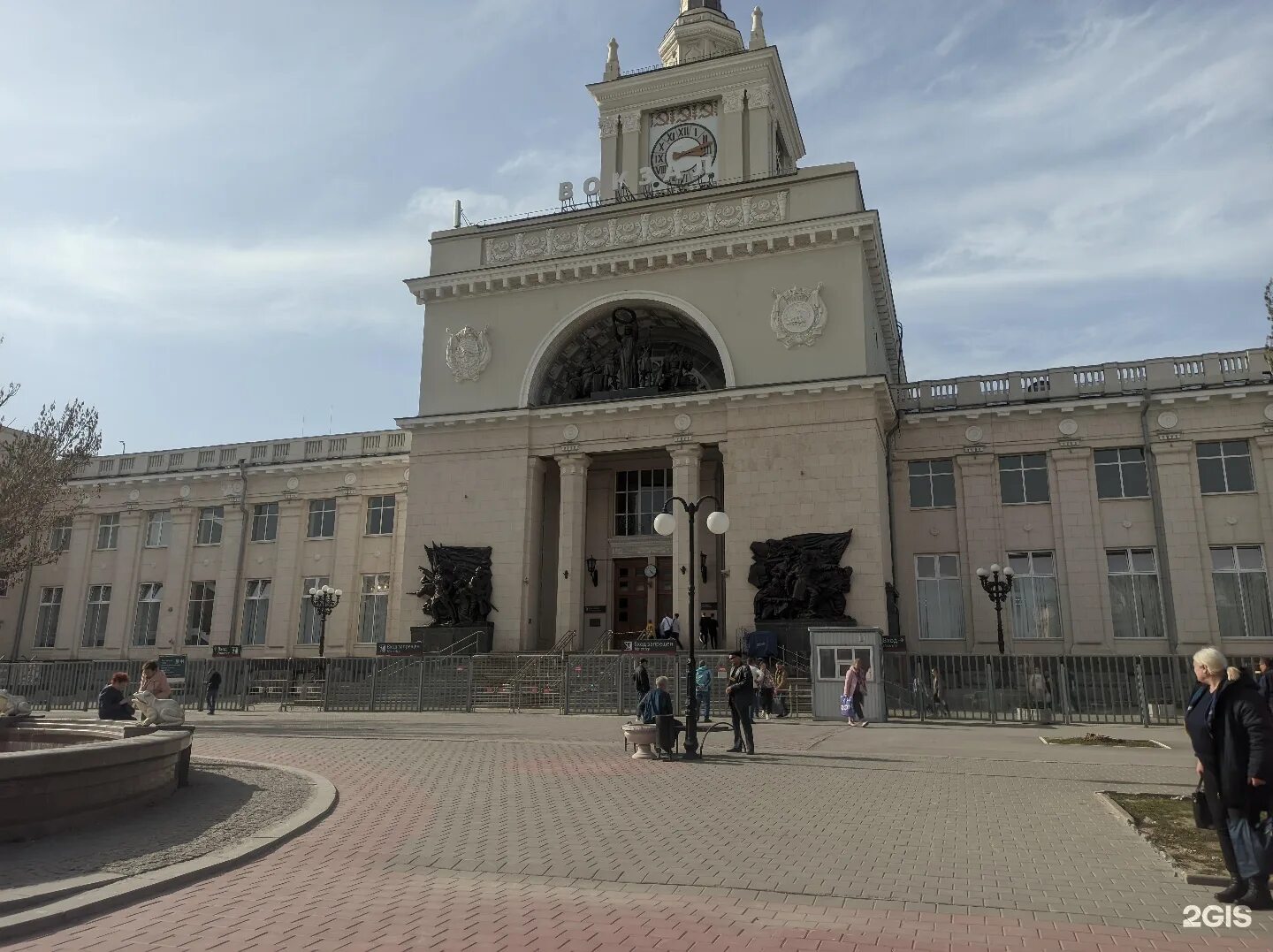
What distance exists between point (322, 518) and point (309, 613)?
14.8ft

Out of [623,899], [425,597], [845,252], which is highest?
[845,252]

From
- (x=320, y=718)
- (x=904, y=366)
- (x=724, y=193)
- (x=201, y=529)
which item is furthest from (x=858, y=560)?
(x=201, y=529)

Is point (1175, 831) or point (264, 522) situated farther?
point (264, 522)

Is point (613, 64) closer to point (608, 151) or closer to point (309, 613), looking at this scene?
point (608, 151)

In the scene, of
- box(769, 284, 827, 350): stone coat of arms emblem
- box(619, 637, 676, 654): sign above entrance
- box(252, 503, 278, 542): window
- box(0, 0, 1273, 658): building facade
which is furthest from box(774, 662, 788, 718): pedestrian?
box(252, 503, 278, 542): window

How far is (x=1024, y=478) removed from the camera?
3319 centimetres

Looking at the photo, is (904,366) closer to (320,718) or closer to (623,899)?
(320,718)

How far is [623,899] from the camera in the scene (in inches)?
261

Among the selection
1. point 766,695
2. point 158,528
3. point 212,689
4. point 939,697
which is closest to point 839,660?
point 766,695

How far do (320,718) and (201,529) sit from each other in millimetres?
25315

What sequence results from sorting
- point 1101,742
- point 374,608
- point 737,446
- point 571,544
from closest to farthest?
point 1101,742 < point 737,446 < point 571,544 < point 374,608

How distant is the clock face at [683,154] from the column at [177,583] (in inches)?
1117

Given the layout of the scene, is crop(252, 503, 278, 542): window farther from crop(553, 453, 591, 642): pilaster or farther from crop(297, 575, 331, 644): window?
crop(553, 453, 591, 642): pilaster

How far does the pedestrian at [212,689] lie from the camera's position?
26.2m
